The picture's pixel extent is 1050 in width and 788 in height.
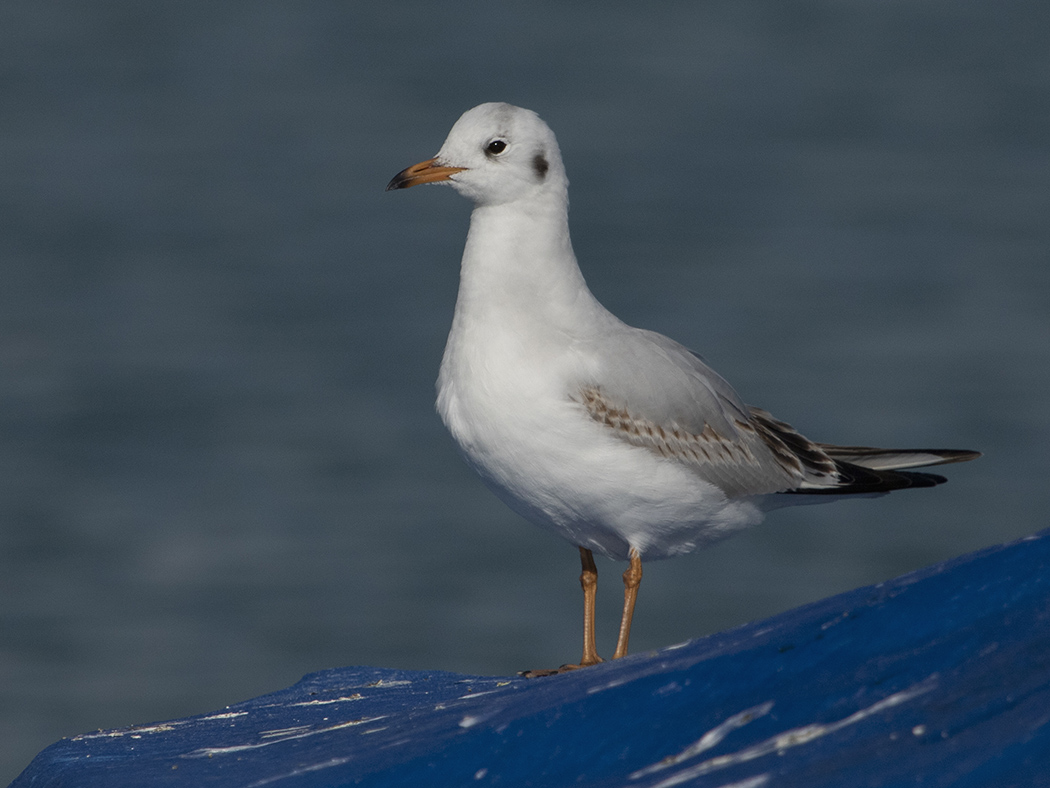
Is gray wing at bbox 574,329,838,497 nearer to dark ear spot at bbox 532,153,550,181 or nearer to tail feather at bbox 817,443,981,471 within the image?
tail feather at bbox 817,443,981,471

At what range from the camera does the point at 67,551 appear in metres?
19.7

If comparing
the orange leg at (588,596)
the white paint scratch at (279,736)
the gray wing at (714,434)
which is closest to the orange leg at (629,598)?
the orange leg at (588,596)

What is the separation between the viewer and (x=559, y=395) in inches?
237

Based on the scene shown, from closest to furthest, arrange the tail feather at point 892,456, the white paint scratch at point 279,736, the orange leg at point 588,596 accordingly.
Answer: the white paint scratch at point 279,736
the orange leg at point 588,596
the tail feather at point 892,456

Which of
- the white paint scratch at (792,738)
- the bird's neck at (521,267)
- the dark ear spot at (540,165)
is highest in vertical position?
the dark ear spot at (540,165)

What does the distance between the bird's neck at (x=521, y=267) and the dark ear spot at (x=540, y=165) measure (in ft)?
0.38

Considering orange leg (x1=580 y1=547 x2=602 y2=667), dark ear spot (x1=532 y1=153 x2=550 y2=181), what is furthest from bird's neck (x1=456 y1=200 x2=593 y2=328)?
orange leg (x1=580 y1=547 x2=602 y2=667)

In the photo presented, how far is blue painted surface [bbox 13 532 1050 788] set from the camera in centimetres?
357

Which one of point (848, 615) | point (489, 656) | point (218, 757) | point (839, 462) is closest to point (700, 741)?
point (848, 615)

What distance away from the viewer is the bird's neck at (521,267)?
6.22 m

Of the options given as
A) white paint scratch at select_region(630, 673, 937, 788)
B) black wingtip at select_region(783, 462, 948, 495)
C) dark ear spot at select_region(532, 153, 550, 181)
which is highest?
dark ear spot at select_region(532, 153, 550, 181)

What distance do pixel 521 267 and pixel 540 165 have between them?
17.3 inches

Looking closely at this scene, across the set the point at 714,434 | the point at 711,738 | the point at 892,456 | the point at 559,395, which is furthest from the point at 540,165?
the point at 711,738

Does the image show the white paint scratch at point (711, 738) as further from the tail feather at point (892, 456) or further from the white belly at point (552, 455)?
the tail feather at point (892, 456)
